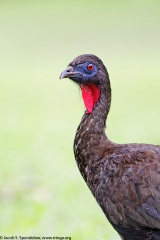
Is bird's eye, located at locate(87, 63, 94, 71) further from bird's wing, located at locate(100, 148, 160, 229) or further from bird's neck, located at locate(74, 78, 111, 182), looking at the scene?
bird's wing, located at locate(100, 148, 160, 229)

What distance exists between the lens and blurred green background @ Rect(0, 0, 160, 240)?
315 inches

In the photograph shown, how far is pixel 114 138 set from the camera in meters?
11.7

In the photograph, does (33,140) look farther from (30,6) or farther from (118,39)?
(30,6)

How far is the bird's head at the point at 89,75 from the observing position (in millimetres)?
5750

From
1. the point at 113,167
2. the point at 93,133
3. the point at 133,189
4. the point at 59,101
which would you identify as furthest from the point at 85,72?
the point at 59,101

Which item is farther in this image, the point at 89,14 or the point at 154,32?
the point at 89,14

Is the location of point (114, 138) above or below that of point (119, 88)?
below

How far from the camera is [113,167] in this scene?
548 cm

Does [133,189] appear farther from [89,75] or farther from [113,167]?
[89,75]

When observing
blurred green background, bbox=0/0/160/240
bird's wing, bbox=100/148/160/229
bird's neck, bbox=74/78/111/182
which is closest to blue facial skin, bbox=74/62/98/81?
bird's neck, bbox=74/78/111/182

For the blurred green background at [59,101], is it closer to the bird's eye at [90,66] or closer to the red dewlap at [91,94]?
the red dewlap at [91,94]

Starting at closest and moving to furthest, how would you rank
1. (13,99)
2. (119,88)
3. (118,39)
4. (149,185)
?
(149,185)
(13,99)
(119,88)
(118,39)

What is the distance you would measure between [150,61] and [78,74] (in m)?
16.9

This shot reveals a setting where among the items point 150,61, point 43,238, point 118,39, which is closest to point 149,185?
point 43,238
